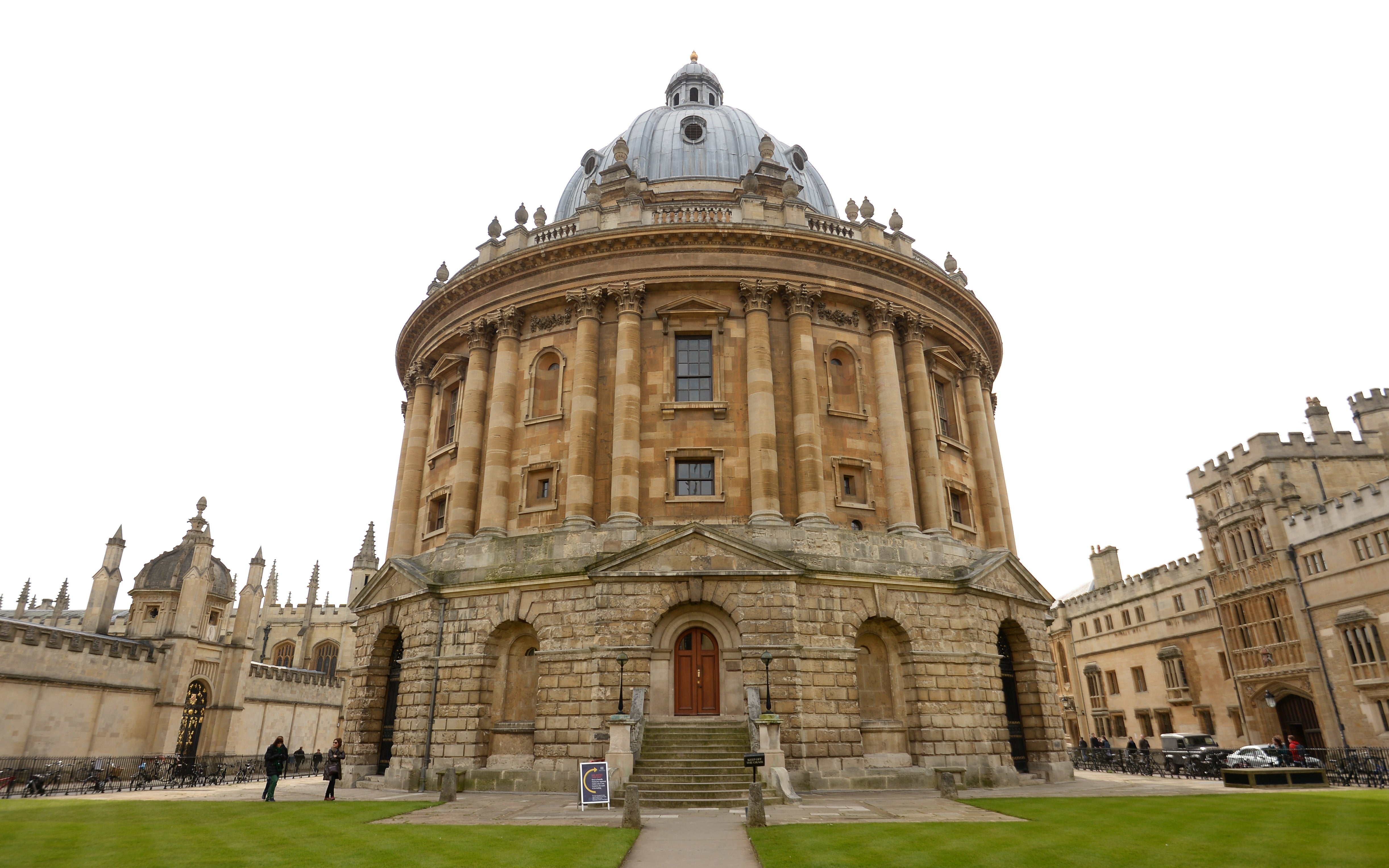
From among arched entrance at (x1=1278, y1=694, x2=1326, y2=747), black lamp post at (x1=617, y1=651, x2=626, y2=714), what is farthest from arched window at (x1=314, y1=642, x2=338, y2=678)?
arched entrance at (x1=1278, y1=694, x2=1326, y2=747)

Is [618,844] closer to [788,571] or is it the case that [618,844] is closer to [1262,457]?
[788,571]

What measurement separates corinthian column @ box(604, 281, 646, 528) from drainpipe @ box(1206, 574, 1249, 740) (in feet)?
139

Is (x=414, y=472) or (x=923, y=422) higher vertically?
(x=923, y=422)

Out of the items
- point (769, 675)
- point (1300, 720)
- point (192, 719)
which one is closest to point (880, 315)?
→ point (769, 675)

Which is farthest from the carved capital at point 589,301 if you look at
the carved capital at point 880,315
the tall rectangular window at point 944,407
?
the tall rectangular window at point 944,407

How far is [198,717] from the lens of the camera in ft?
153

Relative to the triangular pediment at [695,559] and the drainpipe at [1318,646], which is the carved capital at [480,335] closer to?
the triangular pediment at [695,559]

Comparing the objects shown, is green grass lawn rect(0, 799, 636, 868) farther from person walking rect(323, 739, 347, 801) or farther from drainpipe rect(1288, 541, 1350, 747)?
drainpipe rect(1288, 541, 1350, 747)

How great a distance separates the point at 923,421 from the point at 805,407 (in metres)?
5.86

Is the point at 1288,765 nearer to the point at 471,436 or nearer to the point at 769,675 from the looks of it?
the point at 769,675

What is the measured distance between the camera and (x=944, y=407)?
112 ft

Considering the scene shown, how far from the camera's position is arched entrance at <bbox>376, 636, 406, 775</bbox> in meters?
28.1

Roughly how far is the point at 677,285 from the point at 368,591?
17060 millimetres

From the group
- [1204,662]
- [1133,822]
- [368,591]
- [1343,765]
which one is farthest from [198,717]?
[1204,662]
